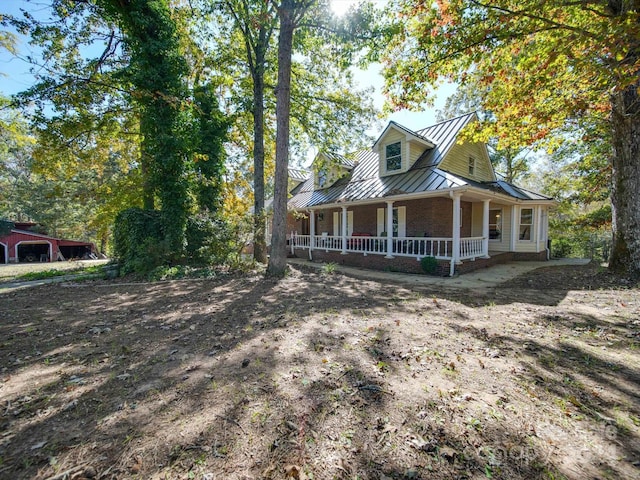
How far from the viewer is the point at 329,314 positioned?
482 cm

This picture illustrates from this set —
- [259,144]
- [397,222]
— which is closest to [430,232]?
[397,222]

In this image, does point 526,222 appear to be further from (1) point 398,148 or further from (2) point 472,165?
(1) point 398,148

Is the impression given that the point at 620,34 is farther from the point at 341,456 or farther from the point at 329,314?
the point at 341,456

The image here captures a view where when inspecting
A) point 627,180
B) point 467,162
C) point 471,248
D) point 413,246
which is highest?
point 467,162

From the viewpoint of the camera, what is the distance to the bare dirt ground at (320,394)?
5.87 ft

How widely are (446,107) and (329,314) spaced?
1061 inches

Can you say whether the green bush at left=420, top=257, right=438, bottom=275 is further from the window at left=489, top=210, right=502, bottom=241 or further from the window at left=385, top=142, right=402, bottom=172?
the window at left=489, top=210, right=502, bottom=241

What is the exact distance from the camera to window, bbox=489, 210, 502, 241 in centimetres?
1491

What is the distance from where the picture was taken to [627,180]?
25.9ft

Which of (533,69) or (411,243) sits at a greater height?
(533,69)

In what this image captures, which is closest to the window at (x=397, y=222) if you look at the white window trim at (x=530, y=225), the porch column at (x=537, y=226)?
the white window trim at (x=530, y=225)

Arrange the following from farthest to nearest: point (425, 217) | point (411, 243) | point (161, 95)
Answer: point (425, 217) → point (411, 243) → point (161, 95)

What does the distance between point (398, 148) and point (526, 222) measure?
831 cm

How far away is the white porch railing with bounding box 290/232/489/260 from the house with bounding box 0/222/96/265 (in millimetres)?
30070
